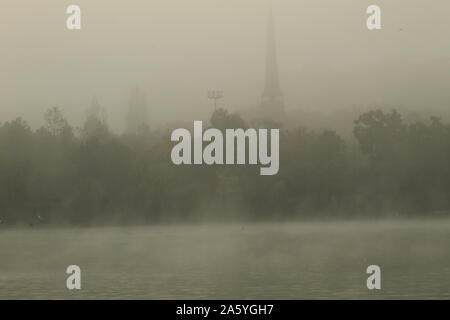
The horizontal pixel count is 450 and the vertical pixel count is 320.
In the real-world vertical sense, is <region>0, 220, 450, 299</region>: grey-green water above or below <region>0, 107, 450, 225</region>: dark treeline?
below

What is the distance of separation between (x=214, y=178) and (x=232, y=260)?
3.41 m

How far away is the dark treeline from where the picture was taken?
22016mm

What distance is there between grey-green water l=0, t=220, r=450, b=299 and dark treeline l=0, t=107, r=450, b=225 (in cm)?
52

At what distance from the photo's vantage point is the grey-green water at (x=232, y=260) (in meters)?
14.8

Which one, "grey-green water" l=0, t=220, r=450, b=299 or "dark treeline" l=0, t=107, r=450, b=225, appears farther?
"dark treeline" l=0, t=107, r=450, b=225

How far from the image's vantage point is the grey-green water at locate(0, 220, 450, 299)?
581 inches

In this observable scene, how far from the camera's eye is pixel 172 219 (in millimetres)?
23031

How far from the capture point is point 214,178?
2169 cm

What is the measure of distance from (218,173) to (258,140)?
1.80m

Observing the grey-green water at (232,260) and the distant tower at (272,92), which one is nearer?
the grey-green water at (232,260)

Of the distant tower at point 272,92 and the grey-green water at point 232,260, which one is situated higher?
the distant tower at point 272,92

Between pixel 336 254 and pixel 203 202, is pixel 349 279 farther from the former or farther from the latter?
pixel 203 202

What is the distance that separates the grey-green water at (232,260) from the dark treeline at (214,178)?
52cm
